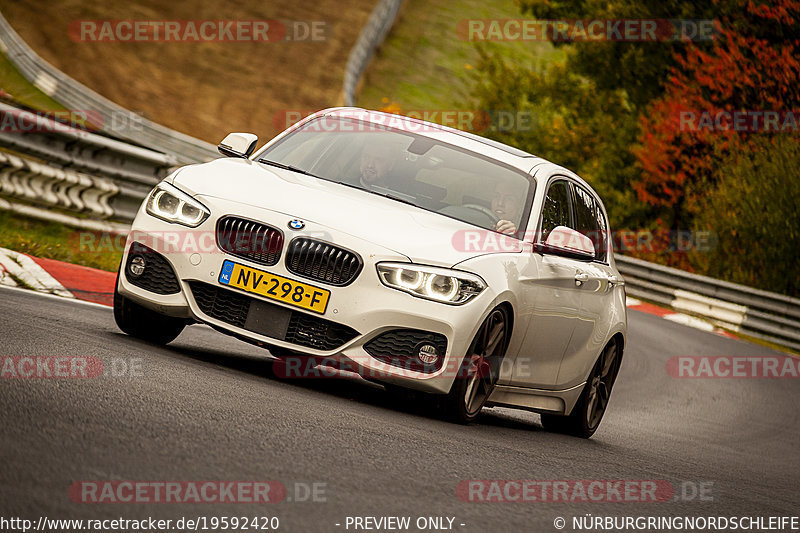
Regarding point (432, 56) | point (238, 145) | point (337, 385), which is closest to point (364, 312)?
point (337, 385)

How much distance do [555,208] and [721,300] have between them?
608 inches

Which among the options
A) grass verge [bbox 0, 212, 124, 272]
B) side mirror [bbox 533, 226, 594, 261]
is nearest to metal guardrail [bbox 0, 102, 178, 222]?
grass verge [bbox 0, 212, 124, 272]

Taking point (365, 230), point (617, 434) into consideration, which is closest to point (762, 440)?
point (617, 434)

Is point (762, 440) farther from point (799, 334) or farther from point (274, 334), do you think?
point (799, 334)

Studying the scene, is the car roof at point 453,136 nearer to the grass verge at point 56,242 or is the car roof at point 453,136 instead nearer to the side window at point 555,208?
the side window at point 555,208

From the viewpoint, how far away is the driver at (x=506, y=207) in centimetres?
776

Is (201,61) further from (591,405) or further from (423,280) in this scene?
(423,280)

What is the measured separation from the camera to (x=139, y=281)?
7305 millimetres

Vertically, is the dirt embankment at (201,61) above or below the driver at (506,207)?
above

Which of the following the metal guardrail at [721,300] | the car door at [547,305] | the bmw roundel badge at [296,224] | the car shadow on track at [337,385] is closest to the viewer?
the bmw roundel badge at [296,224]

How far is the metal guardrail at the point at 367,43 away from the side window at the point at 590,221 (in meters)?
30.5

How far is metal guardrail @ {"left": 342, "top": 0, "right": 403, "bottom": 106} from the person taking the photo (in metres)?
42.8

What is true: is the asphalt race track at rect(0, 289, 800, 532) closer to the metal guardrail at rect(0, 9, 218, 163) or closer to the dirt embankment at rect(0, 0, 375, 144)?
the metal guardrail at rect(0, 9, 218, 163)

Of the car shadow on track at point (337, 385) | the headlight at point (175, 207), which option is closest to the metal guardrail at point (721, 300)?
the car shadow on track at point (337, 385)
